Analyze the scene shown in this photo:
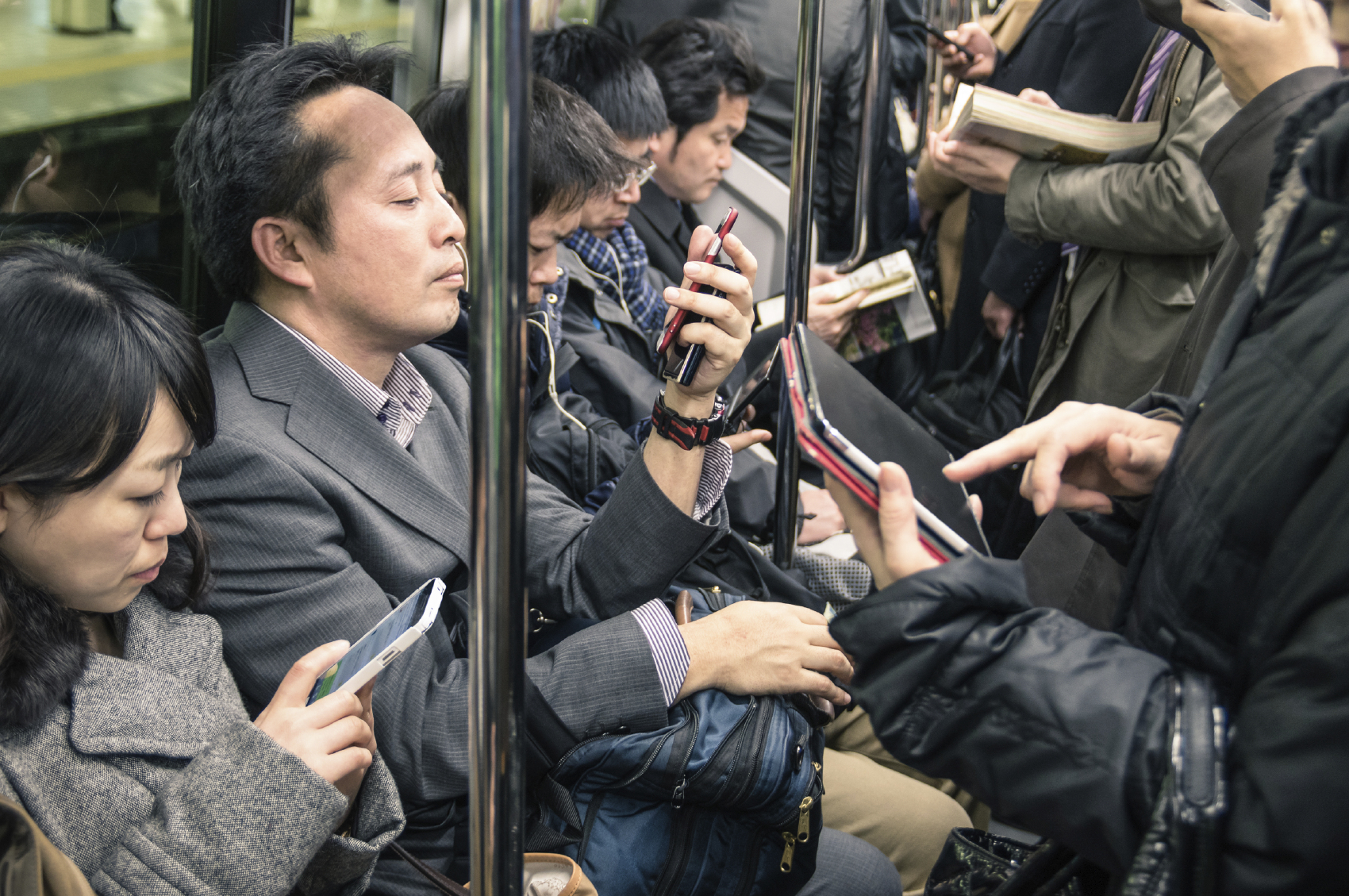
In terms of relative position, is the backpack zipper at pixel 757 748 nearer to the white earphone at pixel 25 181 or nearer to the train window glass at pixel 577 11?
the white earphone at pixel 25 181

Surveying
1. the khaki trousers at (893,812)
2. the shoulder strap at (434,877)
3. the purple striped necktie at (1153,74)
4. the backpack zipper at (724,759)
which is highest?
the purple striped necktie at (1153,74)

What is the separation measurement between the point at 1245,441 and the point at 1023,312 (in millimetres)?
2149

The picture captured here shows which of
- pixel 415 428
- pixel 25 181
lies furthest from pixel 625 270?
pixel 25 181

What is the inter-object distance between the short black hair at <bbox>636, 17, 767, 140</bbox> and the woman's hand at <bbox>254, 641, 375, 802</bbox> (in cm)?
243

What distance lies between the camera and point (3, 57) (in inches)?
68.6

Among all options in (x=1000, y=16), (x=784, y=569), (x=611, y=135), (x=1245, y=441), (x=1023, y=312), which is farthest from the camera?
(x=1000, y=16)

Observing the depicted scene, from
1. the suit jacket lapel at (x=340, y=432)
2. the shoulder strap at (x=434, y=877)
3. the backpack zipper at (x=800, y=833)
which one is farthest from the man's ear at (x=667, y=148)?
the shoulder strap at (x=434, y=877)

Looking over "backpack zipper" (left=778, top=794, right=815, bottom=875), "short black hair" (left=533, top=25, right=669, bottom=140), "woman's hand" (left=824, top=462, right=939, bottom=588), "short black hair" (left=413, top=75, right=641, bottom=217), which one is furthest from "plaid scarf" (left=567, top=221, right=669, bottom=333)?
"woman's hand" (left=824, top=462, right=939, bottom=588)

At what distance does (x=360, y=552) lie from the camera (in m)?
1.46

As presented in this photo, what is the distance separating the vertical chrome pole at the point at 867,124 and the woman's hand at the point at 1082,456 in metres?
2.05

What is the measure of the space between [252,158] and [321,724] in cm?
84

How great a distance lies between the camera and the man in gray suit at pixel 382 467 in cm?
137

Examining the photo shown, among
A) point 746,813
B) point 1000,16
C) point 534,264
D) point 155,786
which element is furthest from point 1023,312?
point 155,786

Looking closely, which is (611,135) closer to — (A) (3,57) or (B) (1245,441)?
(A) (3,57)
